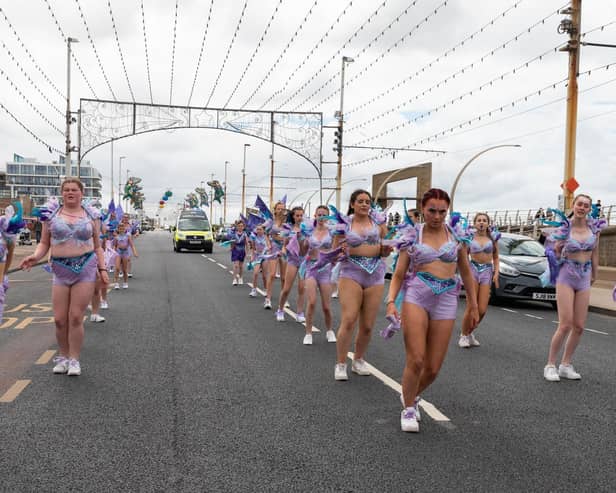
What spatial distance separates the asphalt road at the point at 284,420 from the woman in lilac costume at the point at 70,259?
54 centimetres

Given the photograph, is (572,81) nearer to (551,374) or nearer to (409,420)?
(551,374)

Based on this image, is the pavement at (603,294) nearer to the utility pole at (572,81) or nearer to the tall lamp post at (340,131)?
the utility pole at (572,81)

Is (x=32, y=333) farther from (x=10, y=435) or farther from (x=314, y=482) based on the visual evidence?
(x=314, y=482)

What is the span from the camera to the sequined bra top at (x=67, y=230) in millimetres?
6406

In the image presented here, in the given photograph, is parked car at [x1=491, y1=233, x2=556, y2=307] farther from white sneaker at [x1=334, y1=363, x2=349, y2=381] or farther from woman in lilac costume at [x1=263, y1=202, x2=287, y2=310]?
white sneaker at [x1=334, y1=363, x2=349, y2=381]

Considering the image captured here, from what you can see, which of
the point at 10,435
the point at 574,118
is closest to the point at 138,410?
the point at 10,435

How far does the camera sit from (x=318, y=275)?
830 centimetres

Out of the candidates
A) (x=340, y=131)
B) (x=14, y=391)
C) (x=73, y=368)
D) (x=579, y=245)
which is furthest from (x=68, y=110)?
(x=579, y=245)

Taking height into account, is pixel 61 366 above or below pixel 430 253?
below

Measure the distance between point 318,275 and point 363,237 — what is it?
1826 mm

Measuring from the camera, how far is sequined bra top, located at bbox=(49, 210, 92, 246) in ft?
21.0

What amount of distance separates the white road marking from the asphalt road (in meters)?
0.07

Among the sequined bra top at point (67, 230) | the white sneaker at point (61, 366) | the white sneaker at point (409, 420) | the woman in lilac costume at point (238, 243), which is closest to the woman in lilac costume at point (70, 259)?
the sequined bra top at point (67, 230)

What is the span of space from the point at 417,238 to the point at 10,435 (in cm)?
316
